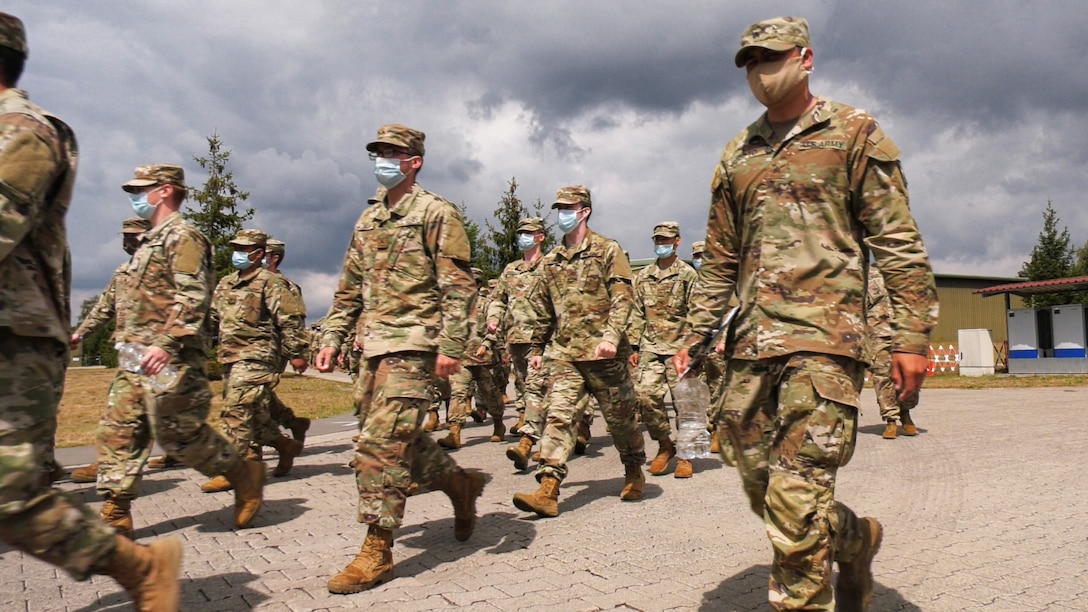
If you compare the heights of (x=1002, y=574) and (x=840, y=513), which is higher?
(x=840, y=513)

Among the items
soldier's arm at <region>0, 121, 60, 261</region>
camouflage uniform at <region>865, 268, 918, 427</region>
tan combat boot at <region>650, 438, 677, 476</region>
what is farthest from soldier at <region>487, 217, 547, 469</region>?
soldier's arm at <region>0, 121, 60, 261</region>

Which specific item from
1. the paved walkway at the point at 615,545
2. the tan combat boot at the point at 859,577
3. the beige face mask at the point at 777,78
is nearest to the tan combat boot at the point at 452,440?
the paved walkway at the point at 615,545

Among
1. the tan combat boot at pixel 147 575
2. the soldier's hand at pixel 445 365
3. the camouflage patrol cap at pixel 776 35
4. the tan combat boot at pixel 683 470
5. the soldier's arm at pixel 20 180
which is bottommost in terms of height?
the tan combat boot at pixel 683 470

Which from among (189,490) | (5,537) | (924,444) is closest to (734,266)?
(5,537)

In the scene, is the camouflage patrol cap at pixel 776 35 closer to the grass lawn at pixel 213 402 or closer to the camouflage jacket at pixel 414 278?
the camouflage jacket at pixel 414 278

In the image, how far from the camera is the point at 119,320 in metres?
5.77

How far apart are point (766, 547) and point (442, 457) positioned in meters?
2.05

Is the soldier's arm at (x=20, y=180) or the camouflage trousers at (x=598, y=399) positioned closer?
the soldier's arm at (x=20, y=180)

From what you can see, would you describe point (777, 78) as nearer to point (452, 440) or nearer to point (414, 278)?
point (414, 278)

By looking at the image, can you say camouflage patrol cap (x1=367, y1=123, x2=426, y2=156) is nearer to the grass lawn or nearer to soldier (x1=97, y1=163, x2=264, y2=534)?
soldier (x1=97, y1=163, x2=264, y2=534)

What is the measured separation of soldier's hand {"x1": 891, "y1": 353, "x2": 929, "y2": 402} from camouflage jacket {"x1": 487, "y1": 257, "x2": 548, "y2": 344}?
704 centimetres

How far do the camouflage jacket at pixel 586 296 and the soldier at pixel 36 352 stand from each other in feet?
12.0

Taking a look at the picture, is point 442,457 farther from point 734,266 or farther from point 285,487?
point 285,487

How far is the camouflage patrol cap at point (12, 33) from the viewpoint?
3.30 meters
